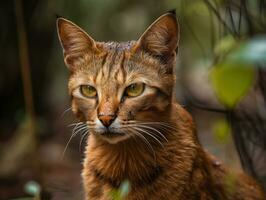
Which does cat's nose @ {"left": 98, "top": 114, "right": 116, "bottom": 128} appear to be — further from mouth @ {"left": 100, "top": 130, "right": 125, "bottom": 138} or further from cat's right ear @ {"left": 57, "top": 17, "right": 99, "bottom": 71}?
cat's right ear @ {"left": 57, "top": 17, "right": 99, "bottom": 71}

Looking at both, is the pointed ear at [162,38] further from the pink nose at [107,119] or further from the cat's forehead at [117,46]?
the pink nose at [107,119]

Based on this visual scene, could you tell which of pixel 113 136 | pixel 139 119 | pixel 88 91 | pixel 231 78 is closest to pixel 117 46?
pixel 88 91

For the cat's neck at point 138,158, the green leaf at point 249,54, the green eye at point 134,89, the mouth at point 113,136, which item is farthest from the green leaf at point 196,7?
the green leaf at point 249,54

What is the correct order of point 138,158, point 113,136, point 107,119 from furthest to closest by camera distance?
point 138,158
point 113,136
point 107,119

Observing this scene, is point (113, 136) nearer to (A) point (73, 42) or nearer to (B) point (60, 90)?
(A) point (73, 42)

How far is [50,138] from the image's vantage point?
10727mm

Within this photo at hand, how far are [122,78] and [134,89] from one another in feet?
0.34

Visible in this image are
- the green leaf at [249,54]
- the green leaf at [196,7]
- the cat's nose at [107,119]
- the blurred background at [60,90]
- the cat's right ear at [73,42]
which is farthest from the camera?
the blurred background at [60,90]

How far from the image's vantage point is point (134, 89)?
421 centimetres

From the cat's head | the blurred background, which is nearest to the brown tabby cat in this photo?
the cat's head

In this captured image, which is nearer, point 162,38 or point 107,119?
point 107,119

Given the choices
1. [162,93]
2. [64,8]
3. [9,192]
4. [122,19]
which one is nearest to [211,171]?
[162,93]

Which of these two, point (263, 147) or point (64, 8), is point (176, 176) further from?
point (64, 8)

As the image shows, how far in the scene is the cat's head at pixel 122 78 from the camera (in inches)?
159
